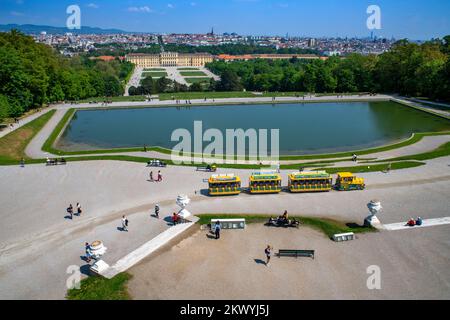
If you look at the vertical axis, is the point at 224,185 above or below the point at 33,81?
below

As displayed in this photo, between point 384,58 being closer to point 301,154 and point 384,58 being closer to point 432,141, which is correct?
point 432,141

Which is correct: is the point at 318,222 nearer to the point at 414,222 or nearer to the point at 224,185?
the point at 414,222

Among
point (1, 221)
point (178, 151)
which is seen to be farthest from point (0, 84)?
point (1, 221)

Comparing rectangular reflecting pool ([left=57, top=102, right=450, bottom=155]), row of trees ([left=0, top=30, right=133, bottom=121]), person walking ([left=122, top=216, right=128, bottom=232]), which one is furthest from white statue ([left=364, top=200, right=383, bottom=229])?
row of trees ([left=0, top=30, right=133, bottom=121])

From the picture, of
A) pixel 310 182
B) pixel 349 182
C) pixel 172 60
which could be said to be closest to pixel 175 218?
pixel 310 182

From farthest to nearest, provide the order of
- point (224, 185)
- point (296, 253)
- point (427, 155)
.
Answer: point (427, 155), point (224, 185), point (296, 253)

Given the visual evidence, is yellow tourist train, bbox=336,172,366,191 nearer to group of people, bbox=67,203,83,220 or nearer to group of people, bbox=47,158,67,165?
group of people, bbox=67,203,83,220

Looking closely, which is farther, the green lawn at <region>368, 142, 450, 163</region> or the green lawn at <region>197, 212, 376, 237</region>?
the green lawn at <region>368, 142, 450, 163</region>
